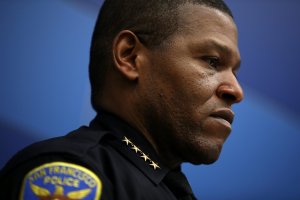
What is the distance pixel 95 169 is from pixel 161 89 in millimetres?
287

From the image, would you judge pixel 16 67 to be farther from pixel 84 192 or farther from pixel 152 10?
pixel 84 192

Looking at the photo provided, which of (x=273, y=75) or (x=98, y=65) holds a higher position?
(x=273, y=75)

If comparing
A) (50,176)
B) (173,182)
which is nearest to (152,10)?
(173,182)

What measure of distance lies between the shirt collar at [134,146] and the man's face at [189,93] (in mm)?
42

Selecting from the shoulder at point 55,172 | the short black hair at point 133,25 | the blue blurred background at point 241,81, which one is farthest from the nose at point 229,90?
the blue blurred background at point 241,81

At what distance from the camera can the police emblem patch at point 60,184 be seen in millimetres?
569

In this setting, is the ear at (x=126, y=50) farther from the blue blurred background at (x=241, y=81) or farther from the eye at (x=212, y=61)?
the blue blurred background at (x=241, y=81)

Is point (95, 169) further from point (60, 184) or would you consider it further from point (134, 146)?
point (134, 146)

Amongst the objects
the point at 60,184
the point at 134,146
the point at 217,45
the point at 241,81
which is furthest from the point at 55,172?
the point at 241,81

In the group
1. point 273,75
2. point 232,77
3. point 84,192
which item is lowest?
point 84,192

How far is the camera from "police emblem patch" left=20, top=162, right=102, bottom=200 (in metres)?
0.57

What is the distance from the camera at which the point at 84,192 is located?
0.57m

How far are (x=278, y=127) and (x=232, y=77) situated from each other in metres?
0.85

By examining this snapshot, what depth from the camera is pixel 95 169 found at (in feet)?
2.02
